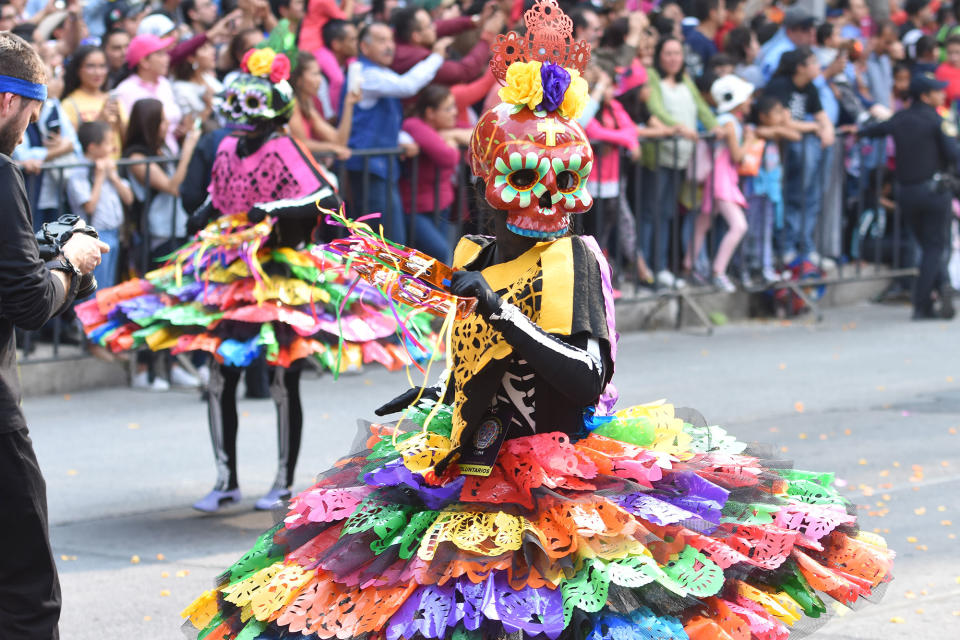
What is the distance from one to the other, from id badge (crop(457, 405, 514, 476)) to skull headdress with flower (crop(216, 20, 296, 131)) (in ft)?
11.3

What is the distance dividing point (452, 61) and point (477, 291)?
7.84 m

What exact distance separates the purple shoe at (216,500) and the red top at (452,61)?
4555 millimetres

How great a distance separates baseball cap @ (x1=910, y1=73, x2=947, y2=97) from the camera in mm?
12789

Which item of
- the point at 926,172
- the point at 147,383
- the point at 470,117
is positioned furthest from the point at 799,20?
the point at 147,383

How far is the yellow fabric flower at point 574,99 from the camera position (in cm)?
394

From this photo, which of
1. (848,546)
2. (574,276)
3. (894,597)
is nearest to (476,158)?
(574,276)

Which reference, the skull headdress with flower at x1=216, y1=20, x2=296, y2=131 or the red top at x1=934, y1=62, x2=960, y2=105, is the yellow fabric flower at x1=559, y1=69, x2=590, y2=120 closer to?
the skull headdress with flower at x1=216, y1=20, x2=296, y2=131

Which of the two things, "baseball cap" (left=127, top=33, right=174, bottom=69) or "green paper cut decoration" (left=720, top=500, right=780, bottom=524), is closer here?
"green paper cut decoration" (left=720, top=500, right=780, bottom=524)

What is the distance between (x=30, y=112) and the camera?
4.00 m

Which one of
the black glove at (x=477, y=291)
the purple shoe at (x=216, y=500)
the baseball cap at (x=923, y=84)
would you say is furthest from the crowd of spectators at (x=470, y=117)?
the black glove at (x=477, y=291)

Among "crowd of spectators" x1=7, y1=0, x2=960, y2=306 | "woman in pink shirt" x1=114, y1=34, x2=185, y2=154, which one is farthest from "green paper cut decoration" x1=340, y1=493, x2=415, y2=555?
"woman in pink shirt" x1=114, y1=34, x2=185, y2=154

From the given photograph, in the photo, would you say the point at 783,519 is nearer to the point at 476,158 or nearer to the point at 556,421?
the point at 556,421

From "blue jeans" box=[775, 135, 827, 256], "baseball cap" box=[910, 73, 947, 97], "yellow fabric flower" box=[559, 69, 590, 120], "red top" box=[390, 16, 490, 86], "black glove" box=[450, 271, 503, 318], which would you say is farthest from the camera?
"blue jeans" box=[775, 135, 827, 256]

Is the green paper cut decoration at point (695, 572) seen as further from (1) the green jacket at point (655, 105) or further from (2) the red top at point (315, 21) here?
(1) the green jacket at point (655, 105)
